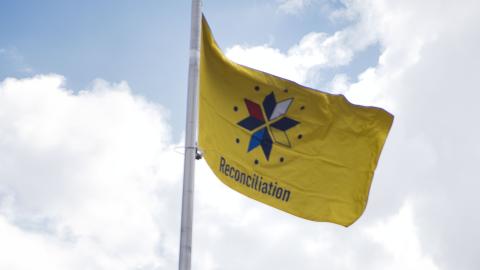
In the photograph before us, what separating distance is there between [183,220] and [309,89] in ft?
14.4

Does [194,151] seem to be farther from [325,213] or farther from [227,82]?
[325,213]

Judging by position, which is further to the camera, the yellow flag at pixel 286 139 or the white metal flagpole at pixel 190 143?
the yellow flag at pixel 286 139

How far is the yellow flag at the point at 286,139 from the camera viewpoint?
→ 12.7 m

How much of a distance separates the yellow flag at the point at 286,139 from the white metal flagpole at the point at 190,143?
564 millimetres

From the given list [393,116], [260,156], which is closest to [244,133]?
[260,156]

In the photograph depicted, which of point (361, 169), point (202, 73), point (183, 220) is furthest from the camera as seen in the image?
point (361, 169)

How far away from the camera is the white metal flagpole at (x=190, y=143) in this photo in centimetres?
1064

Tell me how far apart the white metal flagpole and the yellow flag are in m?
0.56

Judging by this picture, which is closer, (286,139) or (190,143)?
(190,143)

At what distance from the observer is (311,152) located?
13.4 m

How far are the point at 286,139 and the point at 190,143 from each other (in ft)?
8.71

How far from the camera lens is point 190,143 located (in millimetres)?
11414

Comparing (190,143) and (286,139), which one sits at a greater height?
(286,139)

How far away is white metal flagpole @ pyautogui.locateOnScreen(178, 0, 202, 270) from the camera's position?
10641 mm
